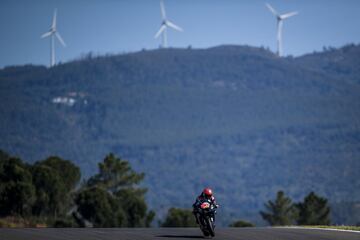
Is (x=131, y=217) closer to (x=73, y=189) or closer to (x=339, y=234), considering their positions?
(x=73, y=189)

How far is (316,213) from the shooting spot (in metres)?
148

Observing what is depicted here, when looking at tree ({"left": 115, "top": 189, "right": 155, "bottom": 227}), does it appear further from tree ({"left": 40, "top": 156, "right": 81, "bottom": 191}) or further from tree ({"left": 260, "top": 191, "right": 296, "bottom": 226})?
tree ({"left": 260, "top": 191, "right": 296, "bottom": 226})

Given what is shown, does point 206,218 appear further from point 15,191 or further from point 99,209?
point 99,209

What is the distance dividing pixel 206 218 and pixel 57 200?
3492 inches

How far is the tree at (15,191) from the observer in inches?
4370

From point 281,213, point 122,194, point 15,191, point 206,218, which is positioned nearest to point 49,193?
point 15,191

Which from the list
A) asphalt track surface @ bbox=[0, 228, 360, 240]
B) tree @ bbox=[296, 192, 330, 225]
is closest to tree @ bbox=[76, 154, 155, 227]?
tree @ bbox=[296, 192, 330, 225]

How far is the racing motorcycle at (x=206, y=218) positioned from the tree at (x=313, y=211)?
102165 millimetres

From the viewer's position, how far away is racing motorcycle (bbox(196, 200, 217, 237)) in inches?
1671

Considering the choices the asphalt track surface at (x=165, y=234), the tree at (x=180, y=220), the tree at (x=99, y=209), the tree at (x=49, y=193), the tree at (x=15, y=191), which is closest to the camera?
the asphalt track surface at (x=165, y=234)

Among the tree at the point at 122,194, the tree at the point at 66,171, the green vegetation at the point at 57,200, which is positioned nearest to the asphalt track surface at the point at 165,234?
the green vegetation at the point at 57,200

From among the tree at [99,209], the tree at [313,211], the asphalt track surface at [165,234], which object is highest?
the tree at [313,211]

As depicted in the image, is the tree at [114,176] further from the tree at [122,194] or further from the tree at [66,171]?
the tree at [66,171]

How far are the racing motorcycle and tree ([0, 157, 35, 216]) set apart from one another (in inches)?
2671
